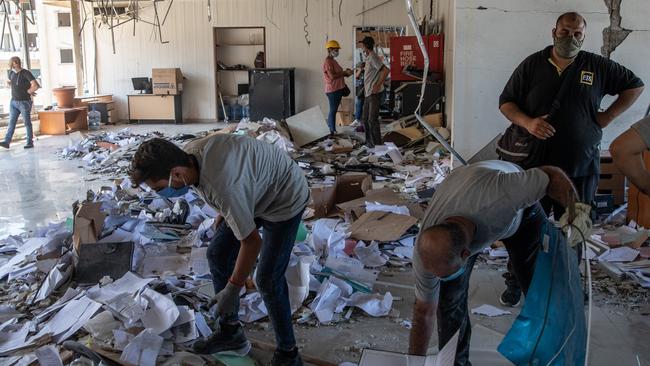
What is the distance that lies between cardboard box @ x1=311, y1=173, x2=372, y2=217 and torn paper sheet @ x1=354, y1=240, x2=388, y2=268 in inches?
38.6

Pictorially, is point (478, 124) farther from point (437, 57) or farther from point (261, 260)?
point (437, 57)

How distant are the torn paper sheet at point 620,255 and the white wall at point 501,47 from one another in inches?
62.8

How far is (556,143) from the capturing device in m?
3.08

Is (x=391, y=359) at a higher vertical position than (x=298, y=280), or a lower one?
higher

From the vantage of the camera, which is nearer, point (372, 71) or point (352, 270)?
point (352, 270)

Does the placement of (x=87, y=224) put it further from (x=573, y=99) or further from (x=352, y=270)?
(x=573, y=99)

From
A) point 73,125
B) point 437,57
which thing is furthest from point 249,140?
point 73,125

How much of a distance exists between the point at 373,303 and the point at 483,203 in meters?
1.59

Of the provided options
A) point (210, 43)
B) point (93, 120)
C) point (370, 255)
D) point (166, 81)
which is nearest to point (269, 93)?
point (210, 43)

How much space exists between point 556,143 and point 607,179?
2.28 meters

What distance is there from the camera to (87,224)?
3992 mm

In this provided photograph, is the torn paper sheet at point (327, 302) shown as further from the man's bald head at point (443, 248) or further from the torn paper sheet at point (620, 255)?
the torn paper sheet at point (620, 255)

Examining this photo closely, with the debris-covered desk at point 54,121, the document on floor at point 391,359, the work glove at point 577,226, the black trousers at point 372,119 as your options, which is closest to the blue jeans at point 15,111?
the debris-covered desk at point 54,121

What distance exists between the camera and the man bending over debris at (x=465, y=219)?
70.5 inches
